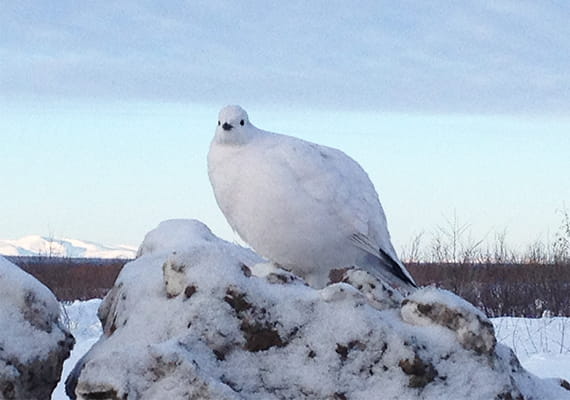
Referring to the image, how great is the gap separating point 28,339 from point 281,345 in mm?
923

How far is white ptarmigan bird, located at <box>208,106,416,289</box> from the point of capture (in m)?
4.61

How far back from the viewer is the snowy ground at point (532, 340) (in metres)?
6.58

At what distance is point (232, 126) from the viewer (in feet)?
15.2

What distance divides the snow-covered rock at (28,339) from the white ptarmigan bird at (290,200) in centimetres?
148

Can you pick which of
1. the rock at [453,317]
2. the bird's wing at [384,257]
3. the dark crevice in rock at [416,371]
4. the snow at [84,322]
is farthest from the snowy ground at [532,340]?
the dark crevice in rock at [416,371]

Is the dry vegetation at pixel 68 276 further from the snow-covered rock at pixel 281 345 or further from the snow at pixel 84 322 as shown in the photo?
the snow-covered rock at pixel 281 345

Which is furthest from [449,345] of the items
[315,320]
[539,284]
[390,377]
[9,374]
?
[539,284]

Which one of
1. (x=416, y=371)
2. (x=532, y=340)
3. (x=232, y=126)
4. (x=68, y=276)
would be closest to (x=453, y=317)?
(x=416, y=371)

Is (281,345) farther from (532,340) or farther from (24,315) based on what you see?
(532,340)

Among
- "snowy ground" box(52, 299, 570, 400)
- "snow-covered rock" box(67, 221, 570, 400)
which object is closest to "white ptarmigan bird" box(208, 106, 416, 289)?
"snow-covered rock" box(67, 221, 570, 400)

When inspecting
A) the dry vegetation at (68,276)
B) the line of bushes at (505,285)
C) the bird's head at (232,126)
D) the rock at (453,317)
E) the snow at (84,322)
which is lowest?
the dry vegetation at (68,276)

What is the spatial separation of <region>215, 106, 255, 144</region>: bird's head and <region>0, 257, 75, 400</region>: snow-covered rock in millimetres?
1542

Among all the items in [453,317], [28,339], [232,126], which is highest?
[232,126]

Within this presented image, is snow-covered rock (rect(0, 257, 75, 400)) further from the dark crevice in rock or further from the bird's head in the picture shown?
the bird's head
